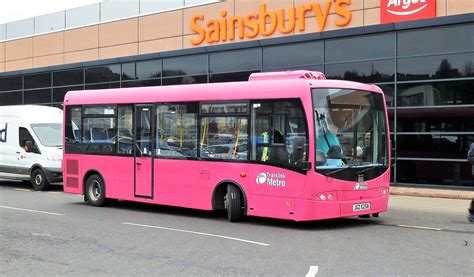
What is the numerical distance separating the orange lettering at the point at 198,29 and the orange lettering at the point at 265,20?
2.85 m

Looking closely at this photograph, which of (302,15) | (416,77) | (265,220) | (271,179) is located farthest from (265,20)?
(271,179)

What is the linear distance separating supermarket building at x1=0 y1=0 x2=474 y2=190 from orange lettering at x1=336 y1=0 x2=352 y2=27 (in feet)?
0.11

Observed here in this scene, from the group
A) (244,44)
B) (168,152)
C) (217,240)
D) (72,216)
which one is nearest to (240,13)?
(244,44)

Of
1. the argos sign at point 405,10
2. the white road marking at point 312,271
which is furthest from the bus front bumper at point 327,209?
the argos sign at point 405,10

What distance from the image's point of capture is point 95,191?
14.3m

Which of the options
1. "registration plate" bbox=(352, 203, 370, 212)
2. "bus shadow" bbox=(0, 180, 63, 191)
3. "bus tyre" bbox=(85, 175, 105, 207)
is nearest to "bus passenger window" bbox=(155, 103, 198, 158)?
"bus tyre" bbox=(85, 175, 105, 207)

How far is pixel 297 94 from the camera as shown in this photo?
10.3 m

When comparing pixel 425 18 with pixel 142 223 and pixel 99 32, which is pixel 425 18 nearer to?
pixel 142 223

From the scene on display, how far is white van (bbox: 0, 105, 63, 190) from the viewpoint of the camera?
18.5 meters

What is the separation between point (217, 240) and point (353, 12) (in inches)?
474

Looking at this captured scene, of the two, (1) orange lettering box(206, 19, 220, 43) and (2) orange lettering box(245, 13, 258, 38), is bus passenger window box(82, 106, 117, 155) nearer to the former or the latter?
(2) orange lettering box(245, 13, 258, 38)

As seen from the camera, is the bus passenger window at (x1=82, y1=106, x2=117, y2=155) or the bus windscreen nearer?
the bus windscreen

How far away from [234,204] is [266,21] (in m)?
11.4

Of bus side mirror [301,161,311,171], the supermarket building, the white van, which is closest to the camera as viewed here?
bus side mirror [301,161,311,171]
